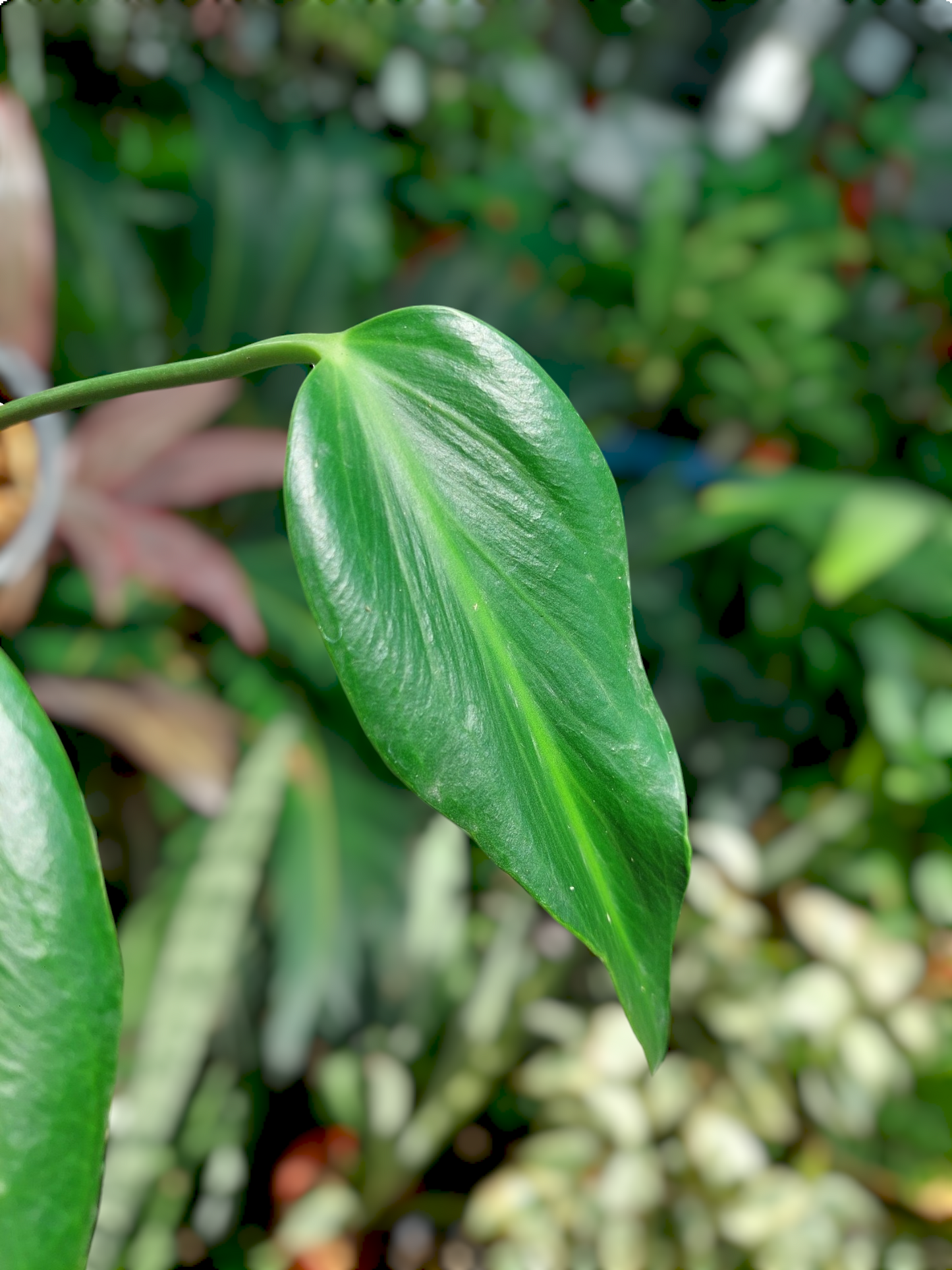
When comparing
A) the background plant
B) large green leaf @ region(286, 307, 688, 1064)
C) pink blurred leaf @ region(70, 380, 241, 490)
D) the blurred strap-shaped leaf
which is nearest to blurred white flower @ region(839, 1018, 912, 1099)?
the background plant

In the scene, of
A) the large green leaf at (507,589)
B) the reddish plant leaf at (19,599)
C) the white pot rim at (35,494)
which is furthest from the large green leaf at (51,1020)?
the reddish plant leaf at (19,599)

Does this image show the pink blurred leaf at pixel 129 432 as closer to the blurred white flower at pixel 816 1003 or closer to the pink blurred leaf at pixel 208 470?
the pink blurred leaf at pixel 208 470

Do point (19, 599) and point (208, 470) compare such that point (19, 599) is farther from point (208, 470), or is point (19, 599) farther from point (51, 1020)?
point (51, 1020)

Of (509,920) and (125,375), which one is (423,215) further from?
(125,375)

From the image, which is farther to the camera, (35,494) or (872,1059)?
(872,1059)

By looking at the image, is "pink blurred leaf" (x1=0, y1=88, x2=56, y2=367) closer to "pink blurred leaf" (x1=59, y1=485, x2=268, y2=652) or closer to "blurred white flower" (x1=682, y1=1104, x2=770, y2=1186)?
"pink blurred leaf" (x1=59, y1=485, x2=268, y2=652)

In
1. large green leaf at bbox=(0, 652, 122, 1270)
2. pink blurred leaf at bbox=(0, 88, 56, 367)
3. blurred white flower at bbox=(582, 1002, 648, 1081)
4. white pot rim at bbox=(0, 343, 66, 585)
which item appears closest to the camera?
large green leaf at bbox=(0, 652, 122, 1270)

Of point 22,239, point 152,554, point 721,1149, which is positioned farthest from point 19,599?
point 721,1149
